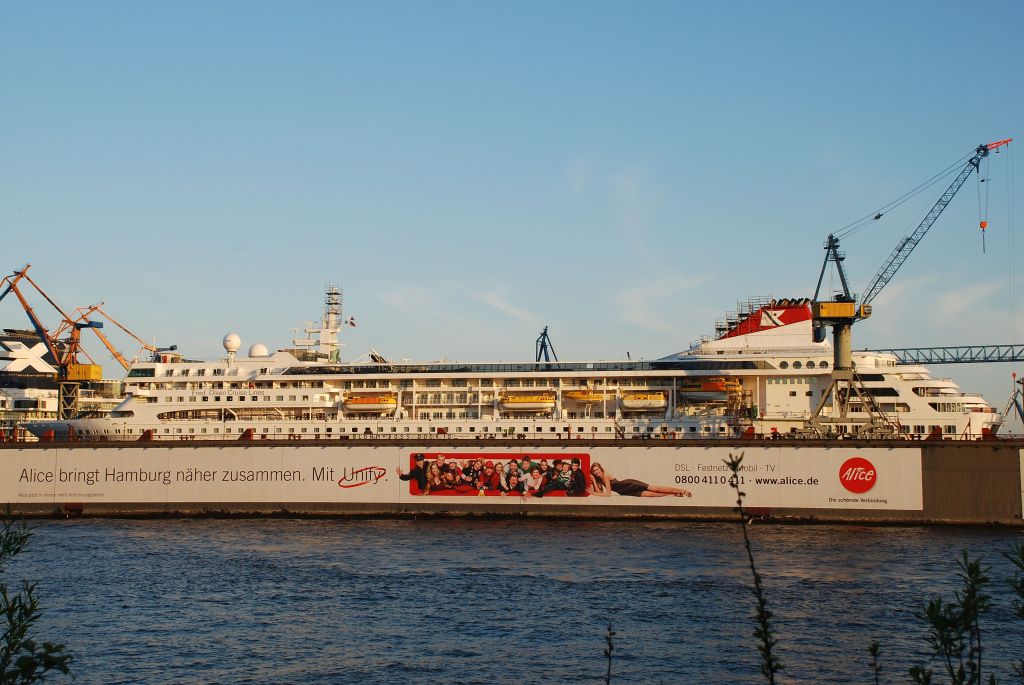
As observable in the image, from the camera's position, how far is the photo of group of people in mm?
47656

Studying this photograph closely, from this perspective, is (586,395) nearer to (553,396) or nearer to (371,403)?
Result: (553,396)

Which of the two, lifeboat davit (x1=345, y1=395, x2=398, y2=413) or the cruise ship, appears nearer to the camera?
the cruise ship

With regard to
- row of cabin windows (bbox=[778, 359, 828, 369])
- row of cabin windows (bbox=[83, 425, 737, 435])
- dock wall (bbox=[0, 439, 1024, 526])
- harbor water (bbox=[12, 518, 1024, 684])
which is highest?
row of cabin windows (bbox=[778, 359, 828, 369])

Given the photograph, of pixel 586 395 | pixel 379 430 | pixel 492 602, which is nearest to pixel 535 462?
pixel 586 395

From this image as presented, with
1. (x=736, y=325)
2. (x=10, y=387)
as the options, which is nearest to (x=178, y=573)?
(x=736, y=325)

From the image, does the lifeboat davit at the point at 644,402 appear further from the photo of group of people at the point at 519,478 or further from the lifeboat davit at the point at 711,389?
the photo of group of people at the point at 519,478

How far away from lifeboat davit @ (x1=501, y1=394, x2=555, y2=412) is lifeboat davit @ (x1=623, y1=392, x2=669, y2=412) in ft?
14.9

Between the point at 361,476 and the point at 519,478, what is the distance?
8853 mm

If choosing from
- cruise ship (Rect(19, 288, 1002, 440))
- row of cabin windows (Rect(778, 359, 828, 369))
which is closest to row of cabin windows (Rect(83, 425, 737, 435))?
cruise ship (Rect(19, 288, 1002, 440))

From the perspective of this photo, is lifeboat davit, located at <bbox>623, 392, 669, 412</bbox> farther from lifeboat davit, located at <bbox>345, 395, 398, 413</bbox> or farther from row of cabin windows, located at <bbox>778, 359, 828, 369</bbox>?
lifeboat davit, located at <bbox>345, 395, 398, 413</bbox>

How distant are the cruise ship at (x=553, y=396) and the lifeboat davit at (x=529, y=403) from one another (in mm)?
67

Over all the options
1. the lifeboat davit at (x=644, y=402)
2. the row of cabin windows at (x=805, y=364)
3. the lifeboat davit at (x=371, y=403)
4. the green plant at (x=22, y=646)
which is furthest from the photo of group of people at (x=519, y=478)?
the green plant at (x=22, y=646)

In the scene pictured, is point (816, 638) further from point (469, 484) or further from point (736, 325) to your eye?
point (736, 325)

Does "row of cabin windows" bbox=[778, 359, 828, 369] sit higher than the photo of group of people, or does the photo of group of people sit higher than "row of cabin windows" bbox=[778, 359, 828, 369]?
"row of cabin windows" bbox=[778, 359, 828, 369]
